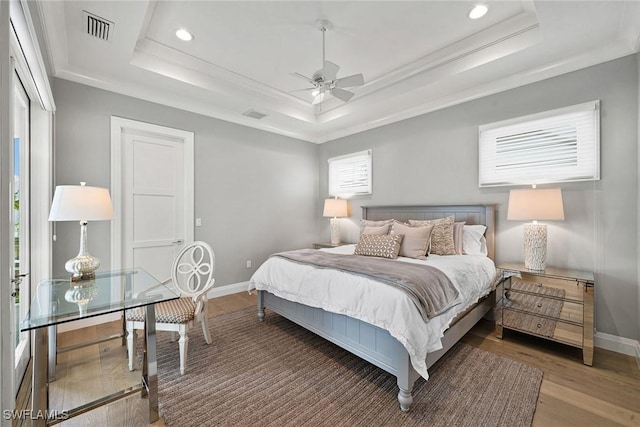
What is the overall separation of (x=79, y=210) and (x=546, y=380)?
3.74 metres

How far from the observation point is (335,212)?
474cm

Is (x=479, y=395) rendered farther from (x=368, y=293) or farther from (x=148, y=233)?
(x=148, y=233)

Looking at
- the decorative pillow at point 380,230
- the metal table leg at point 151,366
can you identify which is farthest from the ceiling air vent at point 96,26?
the decorative pillow at point 380,230

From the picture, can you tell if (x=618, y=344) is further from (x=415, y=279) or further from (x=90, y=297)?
(x=90, y=297)

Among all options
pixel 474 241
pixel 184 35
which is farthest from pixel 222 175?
pixel 474 241

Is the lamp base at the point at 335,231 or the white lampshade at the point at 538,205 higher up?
the white lampshade at the point at 538,205

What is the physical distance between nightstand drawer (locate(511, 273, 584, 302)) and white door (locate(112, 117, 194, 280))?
3.88 metres

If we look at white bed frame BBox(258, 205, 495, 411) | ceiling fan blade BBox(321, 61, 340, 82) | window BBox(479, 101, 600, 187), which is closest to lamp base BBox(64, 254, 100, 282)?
white bed frame BBox(258, 205, 495, 411)

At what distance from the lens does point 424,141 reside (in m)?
3.91

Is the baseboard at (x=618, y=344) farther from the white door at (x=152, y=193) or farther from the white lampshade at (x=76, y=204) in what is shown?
the white door at (x=152, y=193)

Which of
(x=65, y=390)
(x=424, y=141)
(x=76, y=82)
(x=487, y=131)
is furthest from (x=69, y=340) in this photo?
(x=487, y=131)

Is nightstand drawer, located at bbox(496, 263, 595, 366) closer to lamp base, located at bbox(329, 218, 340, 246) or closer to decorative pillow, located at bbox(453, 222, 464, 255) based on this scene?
decorative pillow, located at bbox(453, 222, 464, 255)

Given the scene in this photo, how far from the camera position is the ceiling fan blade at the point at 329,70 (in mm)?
2342

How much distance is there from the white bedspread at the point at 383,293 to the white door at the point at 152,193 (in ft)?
4.71
